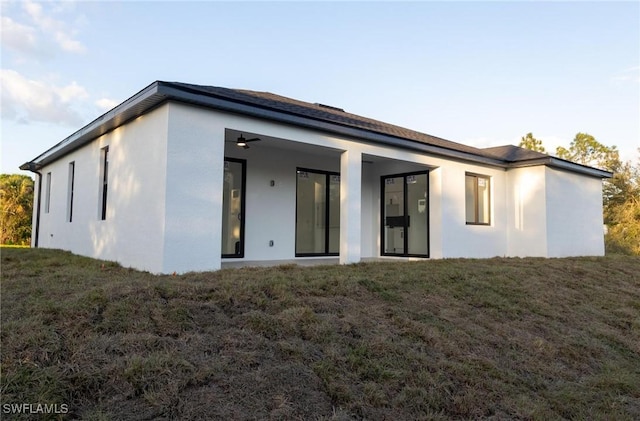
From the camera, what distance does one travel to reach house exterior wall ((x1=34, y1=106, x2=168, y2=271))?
6.35 m

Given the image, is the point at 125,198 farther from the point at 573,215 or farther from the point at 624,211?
the point at 624,211

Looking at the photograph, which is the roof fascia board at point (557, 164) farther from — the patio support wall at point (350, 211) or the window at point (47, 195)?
the window at point (47, 195)

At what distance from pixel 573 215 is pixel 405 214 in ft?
18.6

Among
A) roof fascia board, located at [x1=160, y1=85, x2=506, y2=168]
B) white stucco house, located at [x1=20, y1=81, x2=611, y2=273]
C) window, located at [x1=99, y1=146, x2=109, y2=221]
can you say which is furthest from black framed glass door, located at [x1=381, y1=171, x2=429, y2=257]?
window, located at [x1=99, y1=146, x2=109, y2=221]

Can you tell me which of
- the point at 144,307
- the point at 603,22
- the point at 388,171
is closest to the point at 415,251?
the point at 388,171

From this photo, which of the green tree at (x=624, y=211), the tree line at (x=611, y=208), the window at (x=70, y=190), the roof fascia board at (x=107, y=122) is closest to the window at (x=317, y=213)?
the roof fascia board at (x=107, y=122)

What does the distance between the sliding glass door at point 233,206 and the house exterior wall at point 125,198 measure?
6.44 feet

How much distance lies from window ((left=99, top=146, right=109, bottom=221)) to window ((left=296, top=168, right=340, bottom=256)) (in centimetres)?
425

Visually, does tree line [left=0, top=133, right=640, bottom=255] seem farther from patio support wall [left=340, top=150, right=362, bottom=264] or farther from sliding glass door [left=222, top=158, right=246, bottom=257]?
sliding glass door [left=222, top=158, right=246, bottom=257]

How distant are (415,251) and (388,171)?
2.42m

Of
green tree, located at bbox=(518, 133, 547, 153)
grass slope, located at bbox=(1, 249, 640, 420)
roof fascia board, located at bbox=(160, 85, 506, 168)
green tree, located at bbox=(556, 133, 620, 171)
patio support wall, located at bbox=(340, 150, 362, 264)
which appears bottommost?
grass slope, located at bbox=(1, 249, 640, 420)

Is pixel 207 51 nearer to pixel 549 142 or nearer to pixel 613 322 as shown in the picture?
pixel 613 322

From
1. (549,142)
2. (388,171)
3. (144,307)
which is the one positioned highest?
(549,142)

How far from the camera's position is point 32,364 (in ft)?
9.06
